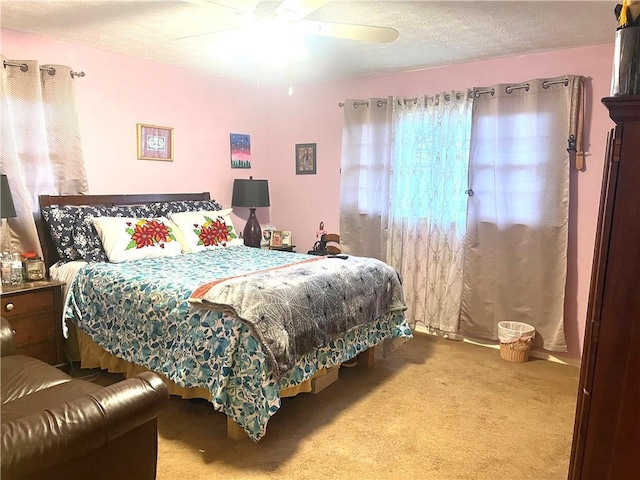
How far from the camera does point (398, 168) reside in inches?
157

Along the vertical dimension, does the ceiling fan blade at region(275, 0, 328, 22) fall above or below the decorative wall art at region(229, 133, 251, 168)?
above

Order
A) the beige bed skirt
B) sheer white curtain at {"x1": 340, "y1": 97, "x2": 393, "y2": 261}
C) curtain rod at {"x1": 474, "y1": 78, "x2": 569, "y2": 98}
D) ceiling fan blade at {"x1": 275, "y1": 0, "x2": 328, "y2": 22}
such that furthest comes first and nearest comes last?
sheer white curtain at {"x1": 340, "y1": 97, "x2": 393, "y2": 261}
curtain rod at {"x1": 474, "y1": 78, "x2": 569, "y2": 98}
the beige bed skirt
ceiling fan blade at {"x1": 275, "y1": 0, "x2": 328, "y2": 22}

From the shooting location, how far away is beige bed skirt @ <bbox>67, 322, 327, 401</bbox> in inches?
97.7

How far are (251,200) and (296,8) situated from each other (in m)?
2.46

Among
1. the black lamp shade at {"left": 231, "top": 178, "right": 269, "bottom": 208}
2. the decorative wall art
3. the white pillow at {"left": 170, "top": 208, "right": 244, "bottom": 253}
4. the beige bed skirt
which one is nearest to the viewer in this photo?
the beige bed skirt

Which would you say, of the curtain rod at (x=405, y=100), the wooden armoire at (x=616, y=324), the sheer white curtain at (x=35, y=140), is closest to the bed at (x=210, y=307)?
the sheer white curtain at (x=35, y=140)

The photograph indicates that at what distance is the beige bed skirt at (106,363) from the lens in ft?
8.14

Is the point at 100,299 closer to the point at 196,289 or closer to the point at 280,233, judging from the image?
the point at 196,289

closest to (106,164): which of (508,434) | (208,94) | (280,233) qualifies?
(208,94)

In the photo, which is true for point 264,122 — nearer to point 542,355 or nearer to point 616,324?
point 542,355

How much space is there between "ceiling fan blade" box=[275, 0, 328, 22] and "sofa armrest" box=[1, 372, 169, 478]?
1.69 metres

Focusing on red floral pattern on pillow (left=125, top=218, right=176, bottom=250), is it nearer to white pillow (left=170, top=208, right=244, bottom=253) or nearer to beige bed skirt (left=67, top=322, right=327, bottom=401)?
white pillow (left=170, top=208, right=244, bottom=253)

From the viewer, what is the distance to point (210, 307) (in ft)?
7.38

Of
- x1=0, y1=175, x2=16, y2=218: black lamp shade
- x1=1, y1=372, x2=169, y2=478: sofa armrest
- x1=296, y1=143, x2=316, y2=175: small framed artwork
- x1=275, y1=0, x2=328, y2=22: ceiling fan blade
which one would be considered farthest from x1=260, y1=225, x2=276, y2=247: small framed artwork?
x1=1, y1=372, x2=169, y2=478: sofa armrest
